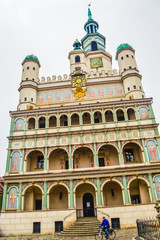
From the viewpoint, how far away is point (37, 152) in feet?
81.9

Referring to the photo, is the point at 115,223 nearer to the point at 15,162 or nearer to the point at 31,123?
the point at 15,162

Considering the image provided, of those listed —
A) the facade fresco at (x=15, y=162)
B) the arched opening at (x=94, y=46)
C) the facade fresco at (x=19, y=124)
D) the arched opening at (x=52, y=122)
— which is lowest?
the facade fresco at (x=15, y=162)

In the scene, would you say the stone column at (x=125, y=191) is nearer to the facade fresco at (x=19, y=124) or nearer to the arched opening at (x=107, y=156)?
the arched opening at (x=107, y=156)

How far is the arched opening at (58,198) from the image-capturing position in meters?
23.0

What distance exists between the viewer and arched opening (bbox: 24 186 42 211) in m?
22.5

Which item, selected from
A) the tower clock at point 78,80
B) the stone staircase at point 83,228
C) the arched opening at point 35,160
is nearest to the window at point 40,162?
the arched opening at point 35,160

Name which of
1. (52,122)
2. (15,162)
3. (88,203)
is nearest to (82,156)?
(88,203)

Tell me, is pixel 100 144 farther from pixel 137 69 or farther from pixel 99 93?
pixel 137 69

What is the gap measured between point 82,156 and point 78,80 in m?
11.2

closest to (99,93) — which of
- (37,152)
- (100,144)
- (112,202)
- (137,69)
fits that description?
(137,69)

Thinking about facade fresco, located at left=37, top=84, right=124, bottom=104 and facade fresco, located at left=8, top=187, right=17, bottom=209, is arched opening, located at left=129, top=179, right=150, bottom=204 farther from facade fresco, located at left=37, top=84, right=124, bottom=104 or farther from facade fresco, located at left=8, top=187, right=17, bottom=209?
facade fresco, located at left=8, top=187, right=17, bottom=209

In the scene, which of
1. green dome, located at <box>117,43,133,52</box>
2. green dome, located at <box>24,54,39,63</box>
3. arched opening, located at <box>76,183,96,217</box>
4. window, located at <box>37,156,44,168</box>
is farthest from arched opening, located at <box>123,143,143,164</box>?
green dome, located at <box>24,54,39,63</box>

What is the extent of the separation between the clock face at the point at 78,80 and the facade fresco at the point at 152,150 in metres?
12.3

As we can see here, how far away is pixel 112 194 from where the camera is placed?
75.3ft
